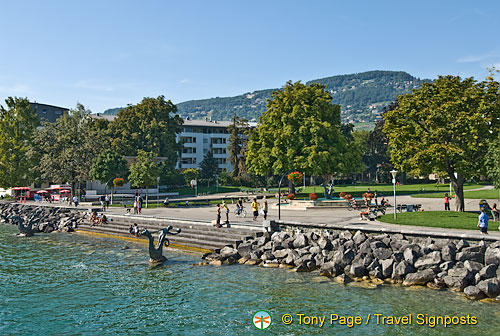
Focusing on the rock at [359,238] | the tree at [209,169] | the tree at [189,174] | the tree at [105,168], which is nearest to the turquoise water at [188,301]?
the rock at [359,238]

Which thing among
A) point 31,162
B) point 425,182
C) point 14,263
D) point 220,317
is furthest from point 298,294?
point 425,182

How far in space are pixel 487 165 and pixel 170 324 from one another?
1019 inches

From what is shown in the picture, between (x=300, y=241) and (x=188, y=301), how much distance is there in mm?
9699

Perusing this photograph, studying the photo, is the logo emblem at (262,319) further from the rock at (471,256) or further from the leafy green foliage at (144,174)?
the leafy green foliage at (144,174)

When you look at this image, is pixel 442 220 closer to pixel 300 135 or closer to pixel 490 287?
pixel 490 287

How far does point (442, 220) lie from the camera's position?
28438mm

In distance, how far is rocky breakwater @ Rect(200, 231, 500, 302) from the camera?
1904cm

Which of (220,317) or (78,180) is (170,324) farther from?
(78,180)

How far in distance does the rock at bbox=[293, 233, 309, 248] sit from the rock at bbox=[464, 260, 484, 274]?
358 inches

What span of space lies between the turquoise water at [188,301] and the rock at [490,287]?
71 cm

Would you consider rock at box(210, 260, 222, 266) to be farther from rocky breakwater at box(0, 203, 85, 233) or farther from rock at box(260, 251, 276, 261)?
rocky breakwater at box(0, 203, 85, 233)

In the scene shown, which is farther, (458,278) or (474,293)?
(458,278)

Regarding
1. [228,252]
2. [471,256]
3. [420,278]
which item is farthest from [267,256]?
[471,256]

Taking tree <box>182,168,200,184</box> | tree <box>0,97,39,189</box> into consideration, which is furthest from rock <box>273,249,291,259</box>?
tree <box>182,168,200,184</box>
